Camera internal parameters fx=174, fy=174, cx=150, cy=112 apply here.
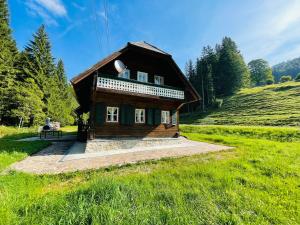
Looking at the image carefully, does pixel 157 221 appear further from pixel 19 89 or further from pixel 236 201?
pixel 19 89

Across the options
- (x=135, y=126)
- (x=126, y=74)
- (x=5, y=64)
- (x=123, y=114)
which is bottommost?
(x=135, y=126)

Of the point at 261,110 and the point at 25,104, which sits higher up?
the point at 261,110

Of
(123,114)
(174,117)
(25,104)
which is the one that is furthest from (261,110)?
(25,104)

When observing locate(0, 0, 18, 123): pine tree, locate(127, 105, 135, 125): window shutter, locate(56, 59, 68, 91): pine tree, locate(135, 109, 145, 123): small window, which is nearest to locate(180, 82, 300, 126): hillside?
locate(135, 109, 145, 123): small window

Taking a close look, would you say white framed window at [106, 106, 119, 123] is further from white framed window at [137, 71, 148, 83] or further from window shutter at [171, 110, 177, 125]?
window shutter at [171, 110, 177, 125]

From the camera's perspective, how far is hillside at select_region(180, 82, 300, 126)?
98.1 feet

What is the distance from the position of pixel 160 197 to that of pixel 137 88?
918 centimetres

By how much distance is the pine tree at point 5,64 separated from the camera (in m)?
24.7

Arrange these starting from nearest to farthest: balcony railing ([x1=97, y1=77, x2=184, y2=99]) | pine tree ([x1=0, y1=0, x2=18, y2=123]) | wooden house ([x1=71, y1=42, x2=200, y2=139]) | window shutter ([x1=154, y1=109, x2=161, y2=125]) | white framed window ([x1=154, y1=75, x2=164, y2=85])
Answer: balcony railing ([x1=97, y1=77, x2=184, y2=99])
wooden house ([x1=71, y1=42, x2=200, y2=139])
window shutter ([x1=154, y1=109, x2=161, y2=125])
white framed window ([x1=154, y1=75, x2=164, y2=85])
pine tree ([x1=0, y1=0, x2=18, y2=123])

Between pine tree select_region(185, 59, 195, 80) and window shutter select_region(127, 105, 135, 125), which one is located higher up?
pine tree select_region(185, 59, 195, 80)

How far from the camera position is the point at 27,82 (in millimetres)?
29812

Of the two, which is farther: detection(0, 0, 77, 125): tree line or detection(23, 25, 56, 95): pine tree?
detection(23, 25, 56, 95): pine tree

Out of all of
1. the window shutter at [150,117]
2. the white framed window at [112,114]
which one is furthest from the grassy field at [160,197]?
the window shutter at [150,117]

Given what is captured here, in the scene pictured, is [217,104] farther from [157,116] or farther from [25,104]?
[25,104]
